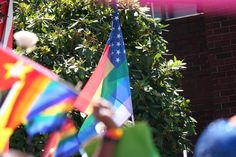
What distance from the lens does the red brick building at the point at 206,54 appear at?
8047 millimetres

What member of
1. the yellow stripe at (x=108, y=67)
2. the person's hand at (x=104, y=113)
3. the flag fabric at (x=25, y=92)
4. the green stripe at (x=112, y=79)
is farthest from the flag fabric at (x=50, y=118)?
the yellow stripe at (x=108, y=67)

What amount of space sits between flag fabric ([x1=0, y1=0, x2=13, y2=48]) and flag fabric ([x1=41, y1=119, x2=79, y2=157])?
2.40 meters

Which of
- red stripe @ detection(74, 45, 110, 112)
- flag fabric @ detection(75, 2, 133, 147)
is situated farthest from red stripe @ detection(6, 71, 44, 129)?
flag fabric @ detection(75, 2, 133, 147)

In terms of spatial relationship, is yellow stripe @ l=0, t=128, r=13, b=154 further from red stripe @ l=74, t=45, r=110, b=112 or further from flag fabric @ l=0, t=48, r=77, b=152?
red stripe @ l=74, t=45, r=110, b=112

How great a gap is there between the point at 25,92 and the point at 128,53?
3.57 m

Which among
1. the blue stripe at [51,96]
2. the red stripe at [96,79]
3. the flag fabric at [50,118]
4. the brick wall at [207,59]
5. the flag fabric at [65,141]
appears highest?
the blue stripe at [51,96]

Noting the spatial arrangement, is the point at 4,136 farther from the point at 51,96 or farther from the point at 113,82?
the point at 113,82

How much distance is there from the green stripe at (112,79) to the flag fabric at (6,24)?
0.97 metres

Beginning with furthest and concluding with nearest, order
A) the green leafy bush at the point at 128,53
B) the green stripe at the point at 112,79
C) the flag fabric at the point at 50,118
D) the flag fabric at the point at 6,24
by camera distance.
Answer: the green leafy bush at the point at 128,53 < the flag fabric at the point at 6,24 < the green stripe at the point at 112,79 < the flag fabric at the point at 50,118

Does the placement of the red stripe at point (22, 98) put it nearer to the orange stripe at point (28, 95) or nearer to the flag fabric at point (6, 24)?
the orange stripe at point (28, 95)

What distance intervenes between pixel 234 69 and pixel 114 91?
2.67 meters

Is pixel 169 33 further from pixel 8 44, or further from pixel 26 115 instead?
pixel 26 115

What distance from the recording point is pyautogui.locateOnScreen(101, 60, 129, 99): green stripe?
5.78 meters

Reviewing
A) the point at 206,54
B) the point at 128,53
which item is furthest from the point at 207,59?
the point at 128,53
